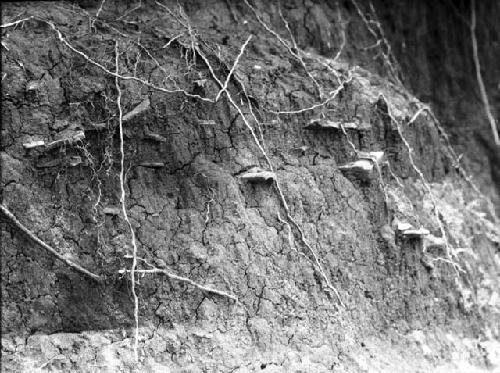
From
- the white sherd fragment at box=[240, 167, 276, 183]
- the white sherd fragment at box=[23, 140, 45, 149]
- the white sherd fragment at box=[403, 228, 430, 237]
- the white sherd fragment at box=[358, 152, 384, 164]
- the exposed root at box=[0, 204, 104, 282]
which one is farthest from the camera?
the white sherd fragment at box=[358, 152, 384, 164]

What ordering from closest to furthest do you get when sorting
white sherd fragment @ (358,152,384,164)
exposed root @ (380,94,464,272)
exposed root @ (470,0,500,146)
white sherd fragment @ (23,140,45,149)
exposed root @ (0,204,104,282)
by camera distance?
exposed root @ (0,204,104,282) < white sherd fragment @ (23,140,45,149) < white sherd fragment @ (358,152,384,164) < exposed root @ (380,94,464,272) < exposed root @ (470,0,500,146)

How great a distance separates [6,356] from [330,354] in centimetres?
171

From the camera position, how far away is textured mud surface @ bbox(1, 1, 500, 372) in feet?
10.6

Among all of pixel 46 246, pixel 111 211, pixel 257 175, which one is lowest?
pixel 46 246

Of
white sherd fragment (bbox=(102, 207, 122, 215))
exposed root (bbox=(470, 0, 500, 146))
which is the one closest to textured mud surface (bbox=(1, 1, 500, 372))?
white sherd fragment (bbox=(102, 207, 122, 215))

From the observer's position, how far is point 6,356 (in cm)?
303

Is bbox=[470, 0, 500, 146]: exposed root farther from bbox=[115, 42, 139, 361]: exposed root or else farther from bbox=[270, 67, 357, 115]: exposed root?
bbox=[115, 42, 139, 361]: exposed root

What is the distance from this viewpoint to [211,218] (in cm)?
358

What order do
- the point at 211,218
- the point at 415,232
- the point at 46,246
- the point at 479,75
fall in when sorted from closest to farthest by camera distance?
the point at 46,246
the point at 211,218
the point at 415,232
the point at 479,75

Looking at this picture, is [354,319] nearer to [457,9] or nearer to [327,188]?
[327,188]

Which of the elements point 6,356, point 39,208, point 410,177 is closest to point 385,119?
point 410,177

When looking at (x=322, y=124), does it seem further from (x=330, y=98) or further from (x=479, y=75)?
(x=479, y=75)

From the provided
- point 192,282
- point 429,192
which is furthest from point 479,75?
point 192,282

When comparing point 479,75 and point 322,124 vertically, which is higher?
point 479,75
